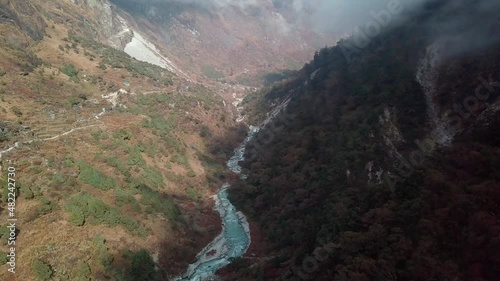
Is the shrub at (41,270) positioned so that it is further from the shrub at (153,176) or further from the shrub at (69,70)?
the shrub at (69,70)

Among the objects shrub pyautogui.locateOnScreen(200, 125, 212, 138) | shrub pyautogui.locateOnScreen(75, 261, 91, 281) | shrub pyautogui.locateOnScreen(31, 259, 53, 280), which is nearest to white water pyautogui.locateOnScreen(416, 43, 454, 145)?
shrub pyautogui.locateOnScreen(75, 261, 91, 281)

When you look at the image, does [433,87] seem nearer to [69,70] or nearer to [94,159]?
[94,159]

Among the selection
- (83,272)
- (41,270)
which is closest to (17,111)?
(41,270)

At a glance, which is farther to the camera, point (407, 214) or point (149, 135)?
Result: point (149, 135)

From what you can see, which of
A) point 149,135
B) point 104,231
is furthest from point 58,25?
point 104,231

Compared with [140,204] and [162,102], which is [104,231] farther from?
[162,102]

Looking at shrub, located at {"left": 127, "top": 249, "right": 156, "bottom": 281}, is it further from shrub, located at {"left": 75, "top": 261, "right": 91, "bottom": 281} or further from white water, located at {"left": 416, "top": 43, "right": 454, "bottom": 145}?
white water, located at {"left": 416, "top": 43, "right": 454, "bottom": 145}
